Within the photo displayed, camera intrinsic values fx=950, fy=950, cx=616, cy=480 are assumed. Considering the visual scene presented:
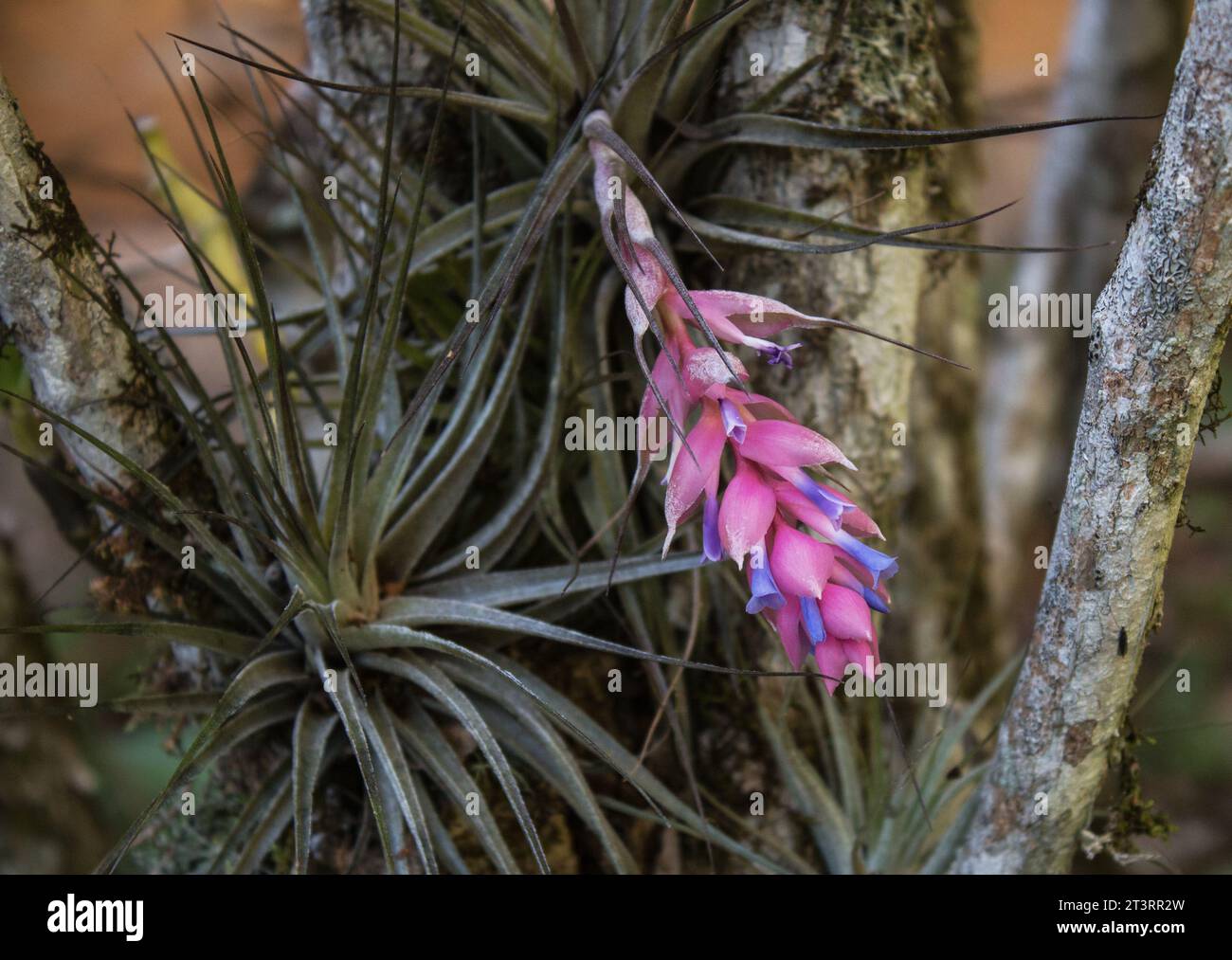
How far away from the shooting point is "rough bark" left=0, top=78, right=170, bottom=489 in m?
0.93

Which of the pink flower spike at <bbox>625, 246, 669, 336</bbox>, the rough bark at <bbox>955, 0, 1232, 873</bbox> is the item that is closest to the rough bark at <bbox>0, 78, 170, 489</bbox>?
the pink flower spike at <bbox>625, 246, 669, 336</bbox>

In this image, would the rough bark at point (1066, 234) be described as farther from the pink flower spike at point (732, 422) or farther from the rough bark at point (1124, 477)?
the pink flower spike at point (732, 422)

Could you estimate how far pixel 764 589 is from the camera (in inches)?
26.7

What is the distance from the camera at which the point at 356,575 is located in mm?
985

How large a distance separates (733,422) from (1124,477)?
1.27 ft

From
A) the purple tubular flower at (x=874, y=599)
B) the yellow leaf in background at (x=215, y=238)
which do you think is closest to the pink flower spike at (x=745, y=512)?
the purple tubular flower at (x=874, y=599)

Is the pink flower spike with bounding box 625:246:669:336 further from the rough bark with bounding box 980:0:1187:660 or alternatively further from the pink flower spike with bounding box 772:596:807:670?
the rough bark with bounding box 980:0:1187:660

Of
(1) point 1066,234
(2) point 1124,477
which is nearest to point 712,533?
(2) point 1124,477

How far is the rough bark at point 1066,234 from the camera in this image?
8.06 feet

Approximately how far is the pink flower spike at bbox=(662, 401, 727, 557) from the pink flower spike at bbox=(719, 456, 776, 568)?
0.02m

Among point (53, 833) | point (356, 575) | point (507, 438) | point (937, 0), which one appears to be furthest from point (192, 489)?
point (937, 0)

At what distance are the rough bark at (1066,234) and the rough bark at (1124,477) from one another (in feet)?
4.81

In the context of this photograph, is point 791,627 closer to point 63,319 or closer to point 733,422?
point 733,422

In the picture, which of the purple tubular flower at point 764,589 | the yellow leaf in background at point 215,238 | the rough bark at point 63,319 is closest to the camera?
the purple tubular flower at point 764,589
